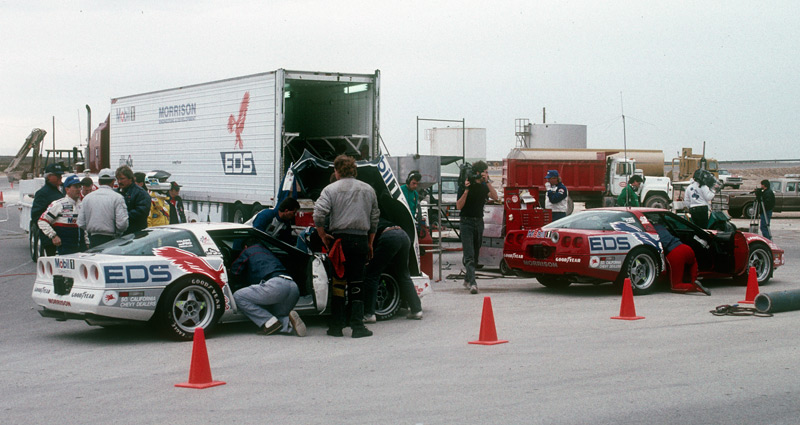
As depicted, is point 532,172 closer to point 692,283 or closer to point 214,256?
point 692,283

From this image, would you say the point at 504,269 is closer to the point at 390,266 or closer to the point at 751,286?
the point at 751,286

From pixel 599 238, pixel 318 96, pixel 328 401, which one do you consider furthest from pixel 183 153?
pixel 328 401

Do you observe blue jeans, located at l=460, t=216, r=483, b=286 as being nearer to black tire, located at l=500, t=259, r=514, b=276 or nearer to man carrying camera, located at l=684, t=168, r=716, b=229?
black tire, located at l=500, t=259, r=514, b=276

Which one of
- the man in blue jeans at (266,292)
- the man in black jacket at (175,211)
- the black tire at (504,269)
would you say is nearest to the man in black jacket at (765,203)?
the black tire at (504,269)

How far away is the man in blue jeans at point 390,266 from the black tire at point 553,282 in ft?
11.7

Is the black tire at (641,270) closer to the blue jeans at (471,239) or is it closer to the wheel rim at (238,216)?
the blue jeans at (471,239)

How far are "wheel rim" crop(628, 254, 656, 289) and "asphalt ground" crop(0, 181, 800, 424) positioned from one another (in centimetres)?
138

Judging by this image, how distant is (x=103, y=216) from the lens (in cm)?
1075

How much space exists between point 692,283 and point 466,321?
413 centimetres

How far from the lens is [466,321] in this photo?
995cm

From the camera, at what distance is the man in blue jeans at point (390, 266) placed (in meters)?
9.37

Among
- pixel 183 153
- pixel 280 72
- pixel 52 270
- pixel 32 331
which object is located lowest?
pixel 32 331

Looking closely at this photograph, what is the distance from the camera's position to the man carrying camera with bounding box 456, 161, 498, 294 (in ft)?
41.7

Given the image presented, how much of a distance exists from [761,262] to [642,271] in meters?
2.61
